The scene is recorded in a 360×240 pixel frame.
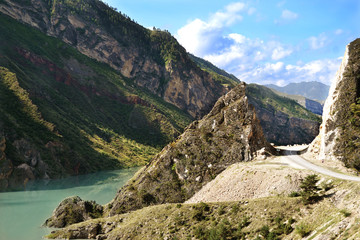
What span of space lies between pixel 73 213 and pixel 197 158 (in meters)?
20.6

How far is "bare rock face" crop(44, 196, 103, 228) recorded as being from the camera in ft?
130

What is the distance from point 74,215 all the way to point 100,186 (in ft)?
160

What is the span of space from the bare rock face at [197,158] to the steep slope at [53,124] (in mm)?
65113

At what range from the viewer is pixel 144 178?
38.7m

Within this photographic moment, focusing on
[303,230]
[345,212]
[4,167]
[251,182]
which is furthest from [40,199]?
[345,212]

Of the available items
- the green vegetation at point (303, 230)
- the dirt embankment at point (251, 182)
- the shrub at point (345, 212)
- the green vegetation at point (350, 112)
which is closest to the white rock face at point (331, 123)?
the green vegetation at point (350, 112)

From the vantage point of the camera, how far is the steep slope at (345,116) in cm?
2892

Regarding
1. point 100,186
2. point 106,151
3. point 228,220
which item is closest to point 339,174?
point 228,220

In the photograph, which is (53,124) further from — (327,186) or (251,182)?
(327,186)

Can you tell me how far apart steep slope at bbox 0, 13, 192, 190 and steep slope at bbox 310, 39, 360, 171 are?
8781 centimetres

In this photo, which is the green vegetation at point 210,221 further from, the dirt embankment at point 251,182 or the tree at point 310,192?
the dirt embankment at point 251,182

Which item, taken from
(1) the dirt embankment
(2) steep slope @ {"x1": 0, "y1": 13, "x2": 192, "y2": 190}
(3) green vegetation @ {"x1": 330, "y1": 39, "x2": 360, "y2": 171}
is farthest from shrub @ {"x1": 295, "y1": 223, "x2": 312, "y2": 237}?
(2) steep slope @ {"x1": 0, "y1": 13, "x2": 192, "y2": 190}

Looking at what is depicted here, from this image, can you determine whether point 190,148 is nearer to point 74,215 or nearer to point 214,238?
point 214,238

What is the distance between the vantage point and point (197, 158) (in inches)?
1467
